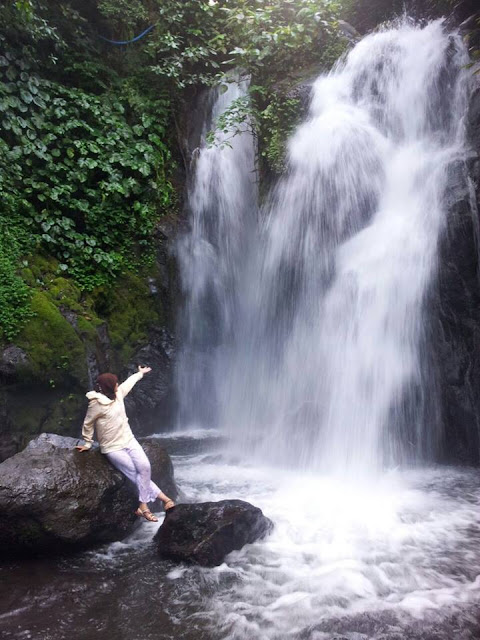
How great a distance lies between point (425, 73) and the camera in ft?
28.6

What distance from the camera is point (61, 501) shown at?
436 centimetres

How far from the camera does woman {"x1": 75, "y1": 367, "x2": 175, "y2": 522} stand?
4801 mm

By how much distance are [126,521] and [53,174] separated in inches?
247

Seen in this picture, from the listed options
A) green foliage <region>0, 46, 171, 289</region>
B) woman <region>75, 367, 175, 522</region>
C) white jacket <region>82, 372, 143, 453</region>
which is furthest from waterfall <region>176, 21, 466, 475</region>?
white jacket <region>82, 372, 143, 453</region>

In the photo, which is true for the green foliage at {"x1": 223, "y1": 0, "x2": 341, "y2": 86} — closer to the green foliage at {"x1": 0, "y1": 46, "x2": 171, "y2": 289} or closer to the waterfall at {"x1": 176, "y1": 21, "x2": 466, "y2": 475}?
the waterfall at {"x1": 176, "y1": 21, "x2": 466, "y2": 475}

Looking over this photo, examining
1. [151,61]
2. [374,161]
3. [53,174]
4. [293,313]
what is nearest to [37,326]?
[53,174]

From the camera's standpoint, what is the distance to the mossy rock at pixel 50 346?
6.78 meters

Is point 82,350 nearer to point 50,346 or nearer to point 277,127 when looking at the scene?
point 50,346

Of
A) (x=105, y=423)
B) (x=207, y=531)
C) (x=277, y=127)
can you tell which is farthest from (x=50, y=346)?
(x=277, y=127)

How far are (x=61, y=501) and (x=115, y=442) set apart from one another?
2.45 feet

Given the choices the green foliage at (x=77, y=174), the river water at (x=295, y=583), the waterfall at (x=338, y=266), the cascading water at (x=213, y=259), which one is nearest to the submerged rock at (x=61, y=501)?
the river water at (x=295, y=583)

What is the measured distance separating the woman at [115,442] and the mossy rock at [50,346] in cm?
236

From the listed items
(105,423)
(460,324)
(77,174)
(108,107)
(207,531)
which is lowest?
(207,531)

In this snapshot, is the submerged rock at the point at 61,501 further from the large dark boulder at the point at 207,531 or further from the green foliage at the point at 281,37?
the green foliage at the point at 281,37
